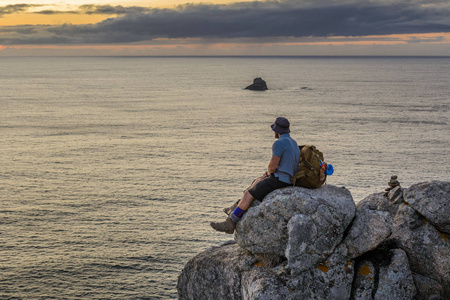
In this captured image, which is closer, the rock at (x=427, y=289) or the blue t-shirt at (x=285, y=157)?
the rock at (x=427, y=289)

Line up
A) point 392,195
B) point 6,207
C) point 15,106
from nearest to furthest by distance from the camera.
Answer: point 392,195 → point 6,207 → point 15,106

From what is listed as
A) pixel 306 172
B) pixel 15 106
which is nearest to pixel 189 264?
pixel 306 172

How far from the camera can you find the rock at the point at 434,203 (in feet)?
49.9

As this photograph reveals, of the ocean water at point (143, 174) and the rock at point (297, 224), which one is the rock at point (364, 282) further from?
the ocean water at point (143, 174)

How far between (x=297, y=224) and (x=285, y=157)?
2141 millimetres

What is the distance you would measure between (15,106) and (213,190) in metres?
88.4

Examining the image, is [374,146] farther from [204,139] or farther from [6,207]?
[6,207]

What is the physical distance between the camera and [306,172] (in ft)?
49.9

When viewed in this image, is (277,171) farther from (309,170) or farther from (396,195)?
(396,195)

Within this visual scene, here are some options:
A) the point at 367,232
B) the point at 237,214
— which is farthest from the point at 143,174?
the point at 367,232

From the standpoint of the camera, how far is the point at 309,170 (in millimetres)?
15242

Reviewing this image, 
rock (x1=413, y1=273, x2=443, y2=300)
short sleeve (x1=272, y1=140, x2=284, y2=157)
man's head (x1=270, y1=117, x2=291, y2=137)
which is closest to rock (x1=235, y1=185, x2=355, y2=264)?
short sleeve (x1=272, y1=140, x2=284, y2=157)

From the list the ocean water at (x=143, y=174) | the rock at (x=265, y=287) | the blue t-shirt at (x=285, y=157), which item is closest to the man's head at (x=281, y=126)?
the blue t-shirt at (x=285, y=157)

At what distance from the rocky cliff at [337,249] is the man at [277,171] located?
0.28 meters
